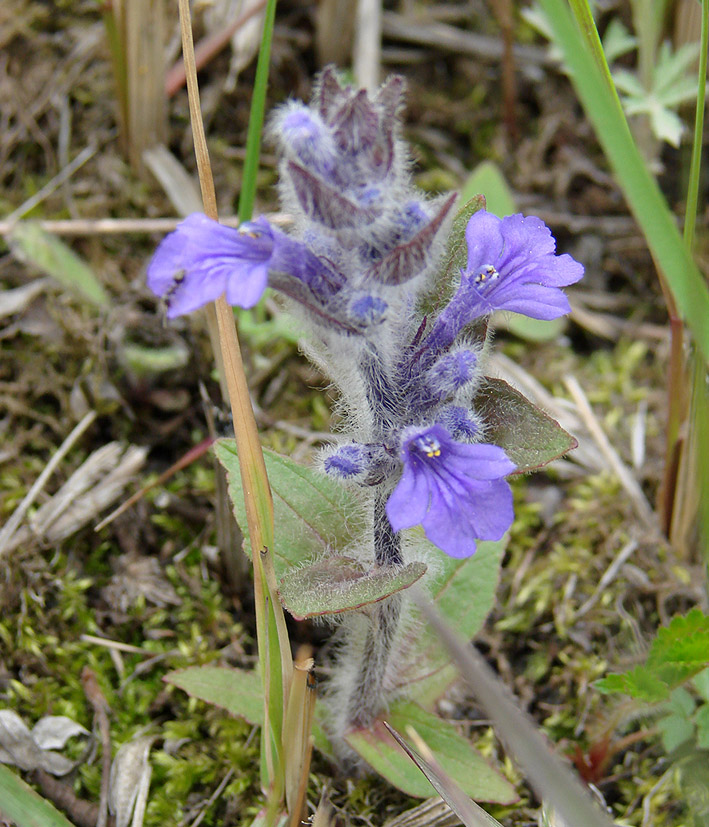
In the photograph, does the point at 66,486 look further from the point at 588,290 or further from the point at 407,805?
the point at 588,290

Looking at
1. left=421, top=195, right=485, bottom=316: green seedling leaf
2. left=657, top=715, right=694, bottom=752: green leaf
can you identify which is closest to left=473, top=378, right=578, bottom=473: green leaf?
left=421, top=195, right=485, bottom=316: green seedling leaf

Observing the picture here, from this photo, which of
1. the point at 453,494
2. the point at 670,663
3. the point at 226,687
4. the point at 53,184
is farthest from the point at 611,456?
the point at 53,184

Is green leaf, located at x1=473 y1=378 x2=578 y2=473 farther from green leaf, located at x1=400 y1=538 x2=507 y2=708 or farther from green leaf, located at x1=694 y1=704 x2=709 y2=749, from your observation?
green leaf, located at x1=694 y1=704 x2=709 y2=749

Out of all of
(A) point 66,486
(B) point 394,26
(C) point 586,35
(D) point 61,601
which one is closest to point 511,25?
(B) point 394,26

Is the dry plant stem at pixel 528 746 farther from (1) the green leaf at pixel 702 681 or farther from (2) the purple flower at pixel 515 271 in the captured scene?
(1) the green leaf at pixel 702 681

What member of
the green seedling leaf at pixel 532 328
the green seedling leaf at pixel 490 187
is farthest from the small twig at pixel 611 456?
the green seedling leaf at pixel 490 187
